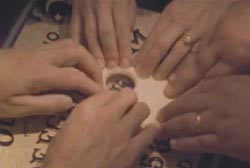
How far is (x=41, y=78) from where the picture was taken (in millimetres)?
678

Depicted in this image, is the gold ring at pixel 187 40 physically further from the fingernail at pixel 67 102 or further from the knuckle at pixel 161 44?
the fingernail at pixel 67 102

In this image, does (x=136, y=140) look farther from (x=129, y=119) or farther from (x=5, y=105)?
(x=5, y=105)

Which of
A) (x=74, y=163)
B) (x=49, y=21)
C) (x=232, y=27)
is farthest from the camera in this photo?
(x=49, y=21)

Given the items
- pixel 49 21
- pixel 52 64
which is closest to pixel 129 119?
pixel 52 64

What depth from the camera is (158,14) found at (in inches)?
34.5

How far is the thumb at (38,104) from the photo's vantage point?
682 millimetres

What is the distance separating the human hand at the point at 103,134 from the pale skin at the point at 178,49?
0.28 feet

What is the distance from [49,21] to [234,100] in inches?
13.9

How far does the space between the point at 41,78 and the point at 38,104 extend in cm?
4

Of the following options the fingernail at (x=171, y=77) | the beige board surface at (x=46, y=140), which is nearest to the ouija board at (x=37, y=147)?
the beige board surface at (x=46, y=140)

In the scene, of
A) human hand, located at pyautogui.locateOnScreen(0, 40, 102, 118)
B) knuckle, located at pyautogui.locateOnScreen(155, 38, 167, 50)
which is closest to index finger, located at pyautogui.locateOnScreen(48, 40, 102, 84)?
human hand, located at pyautogui.locateOnScreen(0, 40, 102, 118)

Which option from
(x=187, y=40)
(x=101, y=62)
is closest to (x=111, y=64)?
(x=101, y=62)

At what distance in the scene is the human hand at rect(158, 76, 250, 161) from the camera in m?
0.66

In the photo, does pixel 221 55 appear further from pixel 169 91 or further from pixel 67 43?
pixel 67 43
